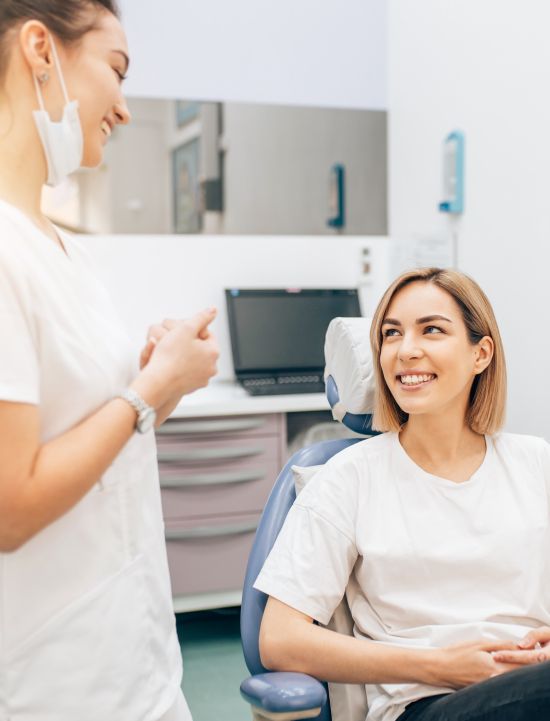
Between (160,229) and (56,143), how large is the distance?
2.14m

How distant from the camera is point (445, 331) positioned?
4.99 feet

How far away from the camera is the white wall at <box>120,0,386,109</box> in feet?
10.0

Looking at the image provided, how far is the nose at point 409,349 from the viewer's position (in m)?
1.49

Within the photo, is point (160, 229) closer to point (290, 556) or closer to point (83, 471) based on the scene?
point (290, 556)

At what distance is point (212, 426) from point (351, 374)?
1.14 meters

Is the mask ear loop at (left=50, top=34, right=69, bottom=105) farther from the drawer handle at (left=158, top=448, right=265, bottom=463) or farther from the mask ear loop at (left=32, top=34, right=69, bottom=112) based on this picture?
the drawer handle at (left=158, top=448, right=265, bottom=463)

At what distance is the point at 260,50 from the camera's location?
3.17m

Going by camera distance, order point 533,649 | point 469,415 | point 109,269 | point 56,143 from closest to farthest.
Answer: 1. point 56,143
2. point 533,649
3. point 469,415
4. point 109,269

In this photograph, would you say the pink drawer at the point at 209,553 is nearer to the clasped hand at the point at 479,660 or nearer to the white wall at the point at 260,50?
the clasped hand at the point at 479,660

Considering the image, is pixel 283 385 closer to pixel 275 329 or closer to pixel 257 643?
pixel 275 329

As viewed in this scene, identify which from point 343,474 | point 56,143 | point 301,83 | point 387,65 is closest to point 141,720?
point 343,474

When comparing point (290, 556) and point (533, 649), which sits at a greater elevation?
point (290, 556)

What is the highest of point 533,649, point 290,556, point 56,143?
point 56,143

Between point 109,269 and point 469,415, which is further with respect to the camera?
point 109,269
